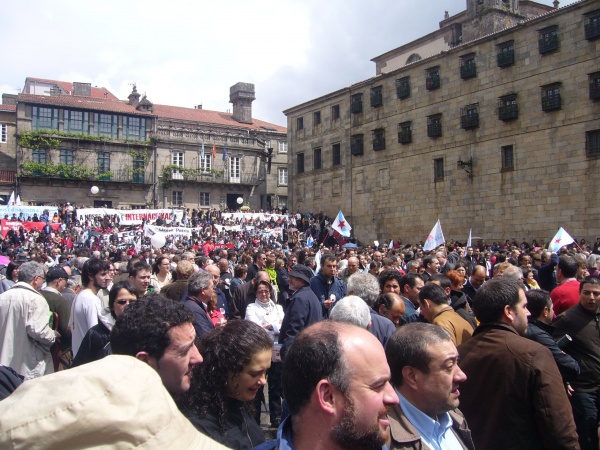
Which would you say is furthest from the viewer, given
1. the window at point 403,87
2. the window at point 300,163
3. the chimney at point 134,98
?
the chimney at point 134,98

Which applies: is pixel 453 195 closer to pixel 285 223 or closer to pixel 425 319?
pixel 285 223

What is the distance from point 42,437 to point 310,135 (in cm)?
4100

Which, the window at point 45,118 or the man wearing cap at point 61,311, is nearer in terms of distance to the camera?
the man wearing cap at point 61,311

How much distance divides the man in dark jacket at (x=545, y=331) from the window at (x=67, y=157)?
45.7 metres

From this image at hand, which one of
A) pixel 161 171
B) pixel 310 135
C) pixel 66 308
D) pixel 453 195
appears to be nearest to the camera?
pixel 66 308

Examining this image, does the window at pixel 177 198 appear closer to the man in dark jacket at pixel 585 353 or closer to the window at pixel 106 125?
the window at pixel 106 125

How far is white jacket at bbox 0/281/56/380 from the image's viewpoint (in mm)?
5375

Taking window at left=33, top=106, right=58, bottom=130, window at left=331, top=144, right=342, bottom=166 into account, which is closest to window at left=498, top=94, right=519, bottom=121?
window at left=331, top=144, right=342, bottom=166

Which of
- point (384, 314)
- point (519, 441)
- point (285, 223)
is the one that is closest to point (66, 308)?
point (384, 314)

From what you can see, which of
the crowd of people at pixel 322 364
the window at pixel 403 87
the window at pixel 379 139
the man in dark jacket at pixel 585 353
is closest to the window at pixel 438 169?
the window at pixel 379 139

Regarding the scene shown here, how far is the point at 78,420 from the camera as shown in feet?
3.73

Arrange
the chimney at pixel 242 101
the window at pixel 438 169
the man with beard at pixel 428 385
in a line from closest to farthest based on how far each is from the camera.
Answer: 1. the man with beard at pixel 428 385
2. the window at pixel 438 169
3. the chimney at pixel 242 101

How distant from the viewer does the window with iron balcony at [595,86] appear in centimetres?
2467

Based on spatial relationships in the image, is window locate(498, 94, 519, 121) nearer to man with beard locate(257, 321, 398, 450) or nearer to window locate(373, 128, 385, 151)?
window locate(373, 128, 385, 151)
